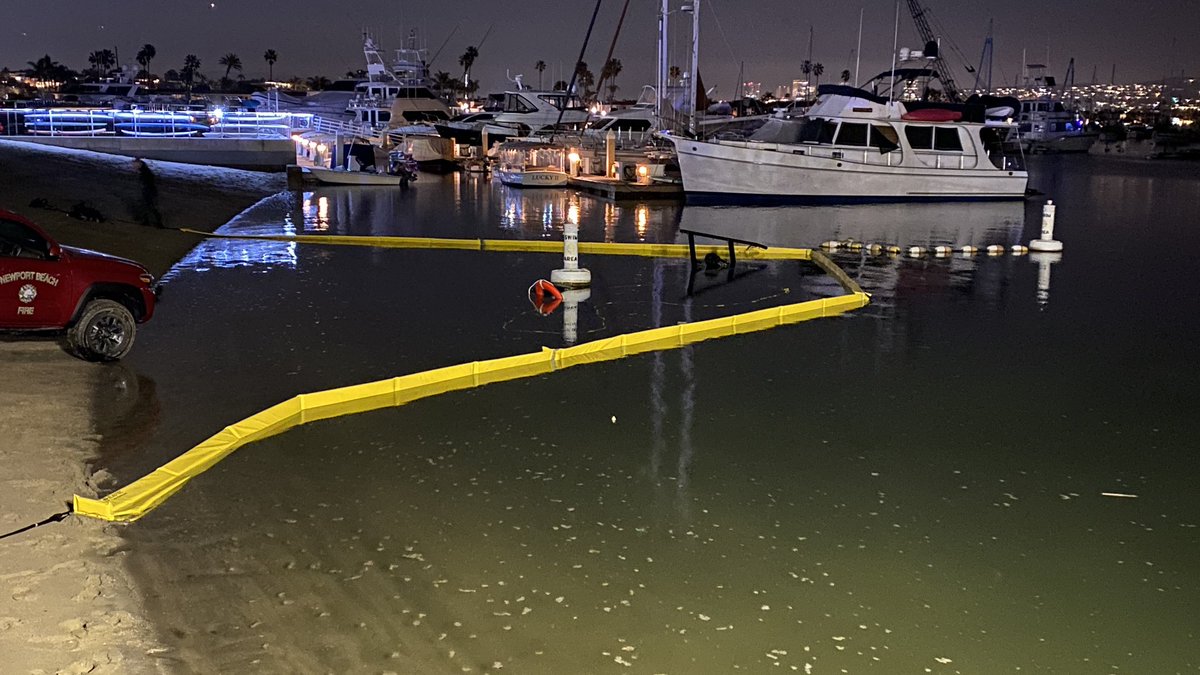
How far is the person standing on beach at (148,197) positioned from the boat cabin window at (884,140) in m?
23.9

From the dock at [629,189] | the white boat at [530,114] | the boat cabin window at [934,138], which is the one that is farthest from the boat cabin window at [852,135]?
the white boat at [530,114]

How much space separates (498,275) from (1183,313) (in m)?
10.2

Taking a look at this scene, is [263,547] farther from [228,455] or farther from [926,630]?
[926,630]

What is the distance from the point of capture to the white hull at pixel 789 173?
115ft

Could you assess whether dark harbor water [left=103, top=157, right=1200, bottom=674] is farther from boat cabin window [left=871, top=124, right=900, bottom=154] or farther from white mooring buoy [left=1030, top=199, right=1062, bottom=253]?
boat cabin window [left=871, top=124, right=900, bottom=154]

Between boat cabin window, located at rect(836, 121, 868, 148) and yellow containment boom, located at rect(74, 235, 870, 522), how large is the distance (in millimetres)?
21873

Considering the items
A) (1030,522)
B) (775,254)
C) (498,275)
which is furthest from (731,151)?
(1030,522)

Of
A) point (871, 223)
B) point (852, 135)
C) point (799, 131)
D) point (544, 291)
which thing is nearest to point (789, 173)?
point (799, 131)

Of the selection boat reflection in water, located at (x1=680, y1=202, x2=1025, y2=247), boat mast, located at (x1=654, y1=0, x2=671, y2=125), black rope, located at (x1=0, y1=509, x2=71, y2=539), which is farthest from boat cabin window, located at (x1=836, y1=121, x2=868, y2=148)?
black rope, located at (x1=0, y1=509, x2=71, y2=539)

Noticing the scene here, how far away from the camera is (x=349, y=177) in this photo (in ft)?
122

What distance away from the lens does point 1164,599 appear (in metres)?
5.40

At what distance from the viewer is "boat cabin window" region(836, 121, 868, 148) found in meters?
35.9

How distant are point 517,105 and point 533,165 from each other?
27020mm

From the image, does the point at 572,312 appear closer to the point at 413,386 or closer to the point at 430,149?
the point at 413,386
